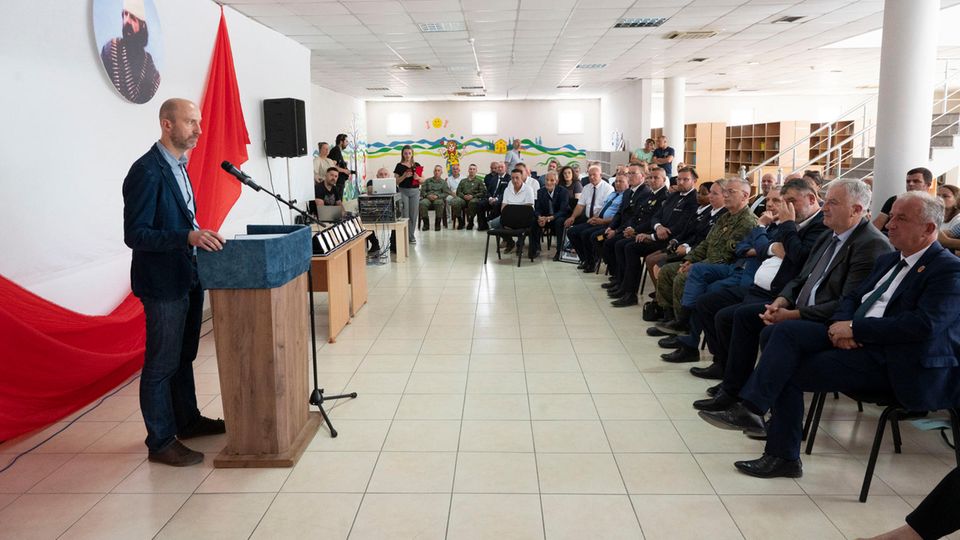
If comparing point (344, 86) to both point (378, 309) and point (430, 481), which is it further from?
point (430, 481)

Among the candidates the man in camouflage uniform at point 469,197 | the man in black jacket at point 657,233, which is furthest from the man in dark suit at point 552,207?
the man in camouflage uniform at point 469,197

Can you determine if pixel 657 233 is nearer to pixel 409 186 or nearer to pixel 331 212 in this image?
pixel 331 212

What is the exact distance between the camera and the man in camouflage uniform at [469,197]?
12.3m

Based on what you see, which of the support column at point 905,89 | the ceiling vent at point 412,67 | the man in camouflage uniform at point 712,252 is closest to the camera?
the man in camouflage uniform at point 712,252

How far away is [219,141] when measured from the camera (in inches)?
230

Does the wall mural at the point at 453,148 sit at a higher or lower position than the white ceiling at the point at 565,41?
lower

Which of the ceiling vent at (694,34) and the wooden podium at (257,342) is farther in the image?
the ceiling vent at (694,34)

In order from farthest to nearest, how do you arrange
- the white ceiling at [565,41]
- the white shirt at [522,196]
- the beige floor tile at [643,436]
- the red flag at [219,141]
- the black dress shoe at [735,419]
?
the white shirt at [522,196] < the white ceiling at [565,41] < the red flag at [219,141] < the black dress shoe at [735,419] < the beige floor tile at [643,436]

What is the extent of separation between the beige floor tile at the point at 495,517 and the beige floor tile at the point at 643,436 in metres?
0.69

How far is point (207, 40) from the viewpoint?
5.95m

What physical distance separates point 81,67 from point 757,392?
4.03 meters

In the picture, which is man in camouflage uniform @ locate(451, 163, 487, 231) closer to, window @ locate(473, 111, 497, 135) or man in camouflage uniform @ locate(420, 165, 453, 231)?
man in camouflage uniform @ locate(420, 165, 453, 231)

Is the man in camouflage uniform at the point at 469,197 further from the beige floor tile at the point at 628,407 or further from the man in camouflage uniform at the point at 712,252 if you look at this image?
the beige floor tile at the point at 628,407

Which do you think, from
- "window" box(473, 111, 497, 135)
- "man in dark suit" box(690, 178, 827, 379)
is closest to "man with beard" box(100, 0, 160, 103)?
"man in dark suit" box(690, 178, 827, 379)
